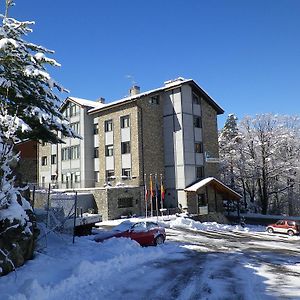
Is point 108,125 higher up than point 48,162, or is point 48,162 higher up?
point 108,125

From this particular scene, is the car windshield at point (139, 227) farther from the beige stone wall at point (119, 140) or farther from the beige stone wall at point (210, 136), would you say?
the beige stone wall at point (210, 136)

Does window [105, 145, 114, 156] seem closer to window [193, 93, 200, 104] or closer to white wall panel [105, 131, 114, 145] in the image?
white wall panel [105, 131, 114, 145]

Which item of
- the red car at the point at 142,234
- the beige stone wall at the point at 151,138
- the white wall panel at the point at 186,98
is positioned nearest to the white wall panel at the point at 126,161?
the beige stone wall at the point at 151,138

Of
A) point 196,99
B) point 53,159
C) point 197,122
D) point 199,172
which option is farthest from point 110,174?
point 196,99

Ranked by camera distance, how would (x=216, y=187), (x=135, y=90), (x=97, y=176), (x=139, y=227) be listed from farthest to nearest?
(x=135, y=90) → (x=97, y=176) → (x=216, y=187) → (x=139, y=227)

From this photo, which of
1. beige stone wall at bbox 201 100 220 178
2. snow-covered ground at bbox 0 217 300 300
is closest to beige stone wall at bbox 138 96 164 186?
beige stone wall at bbox 201 100 220 178

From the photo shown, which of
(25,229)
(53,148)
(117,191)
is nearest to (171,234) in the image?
(117,191)

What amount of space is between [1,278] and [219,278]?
22.7 feet

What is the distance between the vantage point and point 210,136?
42.9 meters

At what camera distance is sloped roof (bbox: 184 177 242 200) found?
37647mm

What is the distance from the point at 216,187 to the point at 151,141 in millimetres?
9360

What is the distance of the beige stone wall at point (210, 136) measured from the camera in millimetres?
41906

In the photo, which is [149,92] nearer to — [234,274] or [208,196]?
[208,196]

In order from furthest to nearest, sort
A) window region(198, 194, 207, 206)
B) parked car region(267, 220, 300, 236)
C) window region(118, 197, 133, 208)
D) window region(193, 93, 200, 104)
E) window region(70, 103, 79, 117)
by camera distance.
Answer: window region(70, 103, 79, 117)
window region(193, 93, 200, 104)
window region(198, 194, 207, 206)
window region(118, 197, 133, 208)
parked car region(267, 220, 300, 236)
